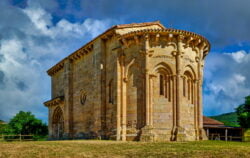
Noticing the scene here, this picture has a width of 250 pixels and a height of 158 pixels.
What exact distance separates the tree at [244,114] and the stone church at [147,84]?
19.4 meters

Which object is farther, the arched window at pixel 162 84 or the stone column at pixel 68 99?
the stone column at pixel 68 99

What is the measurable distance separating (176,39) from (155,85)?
10.4 feet

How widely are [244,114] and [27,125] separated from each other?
Result: 1113 inches

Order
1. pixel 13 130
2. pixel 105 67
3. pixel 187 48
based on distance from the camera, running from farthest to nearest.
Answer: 1. pixel 13 130
2. pixel 105 67
3. pixel 187 48

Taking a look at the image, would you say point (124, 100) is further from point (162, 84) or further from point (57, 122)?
point (57, 122)

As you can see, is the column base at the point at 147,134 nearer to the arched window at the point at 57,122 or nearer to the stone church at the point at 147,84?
the stone church at the point at 147,84

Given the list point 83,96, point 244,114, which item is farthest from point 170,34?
point 244,114

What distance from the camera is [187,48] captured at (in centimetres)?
2014

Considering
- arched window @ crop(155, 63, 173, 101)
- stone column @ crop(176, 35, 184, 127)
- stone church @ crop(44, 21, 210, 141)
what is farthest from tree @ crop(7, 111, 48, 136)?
stone column @ crop(176, 35, 184, 127)

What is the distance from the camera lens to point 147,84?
1884 cm

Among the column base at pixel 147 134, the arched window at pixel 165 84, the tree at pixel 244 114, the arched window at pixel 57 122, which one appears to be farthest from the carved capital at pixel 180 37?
the tree at pixel 244 114

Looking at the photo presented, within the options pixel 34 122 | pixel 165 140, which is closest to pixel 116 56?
pixel 165 140

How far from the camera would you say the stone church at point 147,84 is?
62.0ft

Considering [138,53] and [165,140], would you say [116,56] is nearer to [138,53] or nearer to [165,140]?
[138,53]
